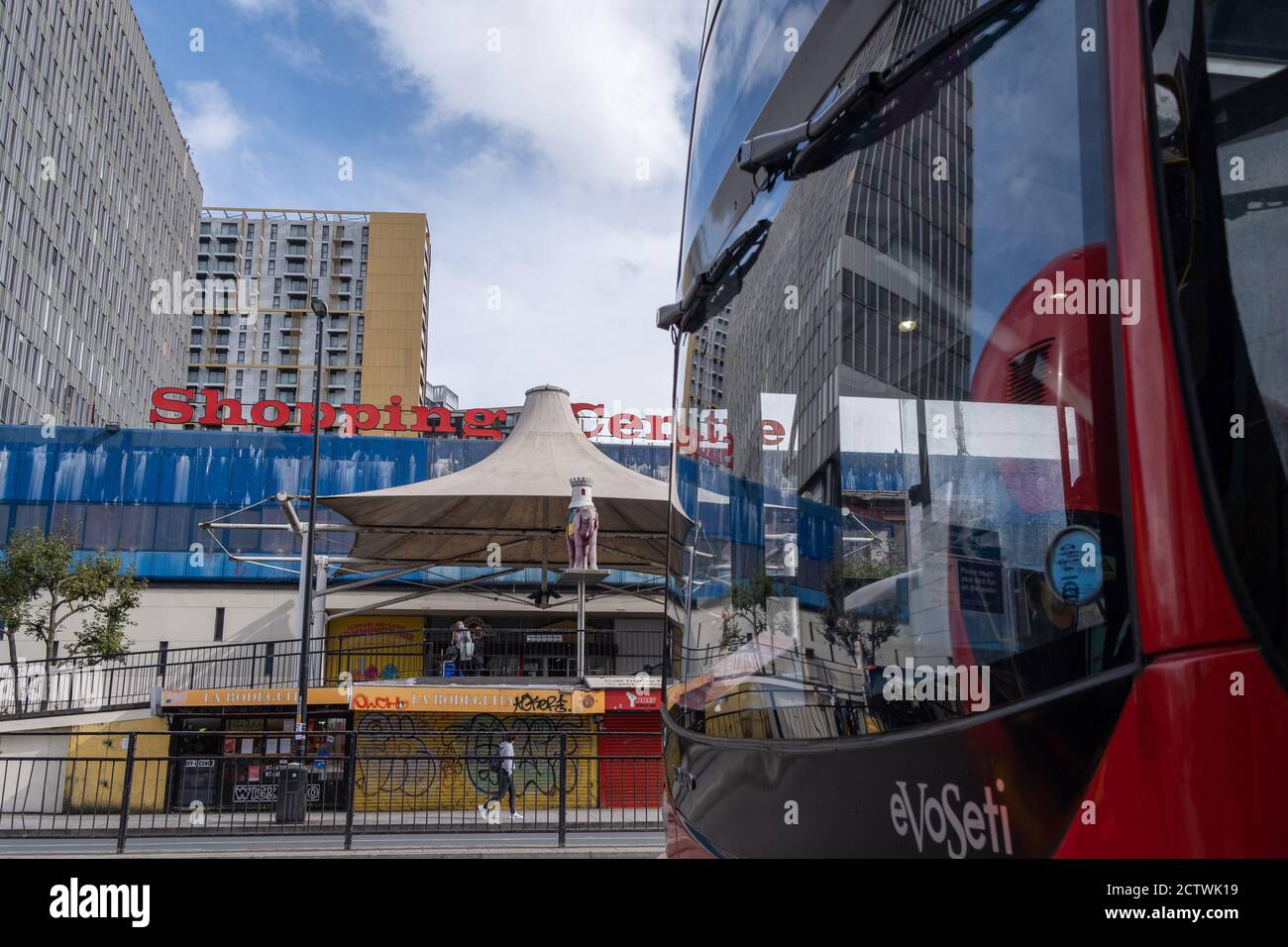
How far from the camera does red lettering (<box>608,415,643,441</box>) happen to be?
54.1 meters

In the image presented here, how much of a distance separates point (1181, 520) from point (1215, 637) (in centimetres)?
17

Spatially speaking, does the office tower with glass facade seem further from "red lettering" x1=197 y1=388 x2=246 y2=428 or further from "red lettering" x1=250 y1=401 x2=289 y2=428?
"red lettering" x1=250 y1=401 x2=289 y2=428

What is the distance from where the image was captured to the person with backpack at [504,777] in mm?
15298

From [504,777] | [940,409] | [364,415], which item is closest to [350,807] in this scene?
[504,777]

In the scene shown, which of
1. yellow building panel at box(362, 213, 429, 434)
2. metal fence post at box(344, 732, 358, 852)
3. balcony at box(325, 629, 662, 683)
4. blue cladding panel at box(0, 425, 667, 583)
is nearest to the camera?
metal fence post at box(344, 732, 358, 852)

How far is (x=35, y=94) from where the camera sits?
5344 centimetres

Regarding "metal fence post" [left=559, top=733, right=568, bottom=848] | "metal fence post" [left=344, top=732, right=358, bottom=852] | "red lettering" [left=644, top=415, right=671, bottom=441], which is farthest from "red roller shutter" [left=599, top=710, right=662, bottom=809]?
"red lettering" [left=644, top=415, right=671, bottom=441]

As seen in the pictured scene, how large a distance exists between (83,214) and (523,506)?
47355 millimetres

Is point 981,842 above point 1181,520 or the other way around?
the other way around

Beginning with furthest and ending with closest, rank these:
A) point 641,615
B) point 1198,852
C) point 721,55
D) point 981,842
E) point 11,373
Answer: point 11,373, point 641,615, point 721,55, point 981,842, point 1198,852

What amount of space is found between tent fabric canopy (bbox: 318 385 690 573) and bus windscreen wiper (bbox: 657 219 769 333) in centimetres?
1917

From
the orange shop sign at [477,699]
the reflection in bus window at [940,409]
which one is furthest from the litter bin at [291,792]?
the reflection in bus window at [940,409]

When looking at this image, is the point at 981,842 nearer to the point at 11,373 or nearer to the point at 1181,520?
the point at 1181,520
